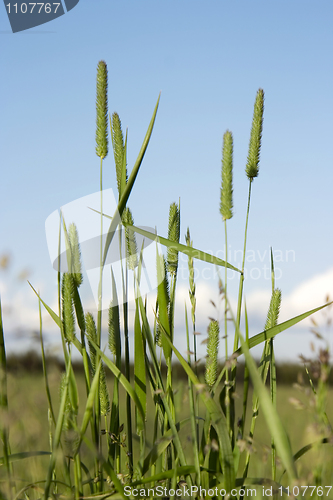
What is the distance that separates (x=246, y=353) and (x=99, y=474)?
26.4 inches

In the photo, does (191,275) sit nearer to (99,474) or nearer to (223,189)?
(223,189)

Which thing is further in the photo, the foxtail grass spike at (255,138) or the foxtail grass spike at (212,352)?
the foxtail grass spike at (255,138)

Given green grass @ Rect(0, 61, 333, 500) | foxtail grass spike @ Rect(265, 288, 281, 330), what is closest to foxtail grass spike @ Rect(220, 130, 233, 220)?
green grass @ Rect(0, 61, 333, 500)

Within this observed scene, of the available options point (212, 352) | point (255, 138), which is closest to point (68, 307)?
point (212, 352)

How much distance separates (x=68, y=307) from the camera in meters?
1.04

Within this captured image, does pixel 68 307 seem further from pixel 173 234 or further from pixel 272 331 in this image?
pixel 272 331

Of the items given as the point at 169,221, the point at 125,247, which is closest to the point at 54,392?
the point at 125,247

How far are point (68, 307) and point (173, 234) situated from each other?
0.42m

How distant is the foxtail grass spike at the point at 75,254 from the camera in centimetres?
112

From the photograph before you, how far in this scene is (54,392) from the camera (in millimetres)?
1275

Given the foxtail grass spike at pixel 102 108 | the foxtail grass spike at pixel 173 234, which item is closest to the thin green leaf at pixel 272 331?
the foxtail grass spike at pixel 173 234

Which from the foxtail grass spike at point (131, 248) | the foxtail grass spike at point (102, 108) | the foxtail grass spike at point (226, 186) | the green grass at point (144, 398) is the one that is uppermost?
Result: the foxtail grass spike at point (102, 108)

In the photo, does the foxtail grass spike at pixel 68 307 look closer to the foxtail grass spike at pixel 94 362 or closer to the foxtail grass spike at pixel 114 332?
the foxtail grass spike at pixel 94 362

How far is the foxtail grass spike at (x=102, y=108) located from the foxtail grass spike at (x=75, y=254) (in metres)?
0.30
